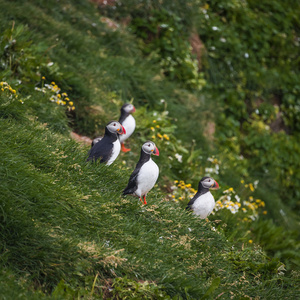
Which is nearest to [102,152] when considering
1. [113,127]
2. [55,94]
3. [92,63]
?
[113,127]

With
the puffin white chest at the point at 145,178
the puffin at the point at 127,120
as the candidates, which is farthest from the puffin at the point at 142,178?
the puffin at the point at 127,120

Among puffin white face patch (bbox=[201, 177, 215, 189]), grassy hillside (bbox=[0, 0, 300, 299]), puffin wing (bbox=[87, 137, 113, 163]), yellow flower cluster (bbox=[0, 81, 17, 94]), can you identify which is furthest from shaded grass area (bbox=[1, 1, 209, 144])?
puffin white face patch (bbox=[201, 177, 215, 189])

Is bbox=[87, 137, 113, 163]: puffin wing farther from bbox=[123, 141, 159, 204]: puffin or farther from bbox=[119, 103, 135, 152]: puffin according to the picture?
bbox=[119, 103, 135, 152]: puffin

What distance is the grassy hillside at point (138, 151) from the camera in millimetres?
3387

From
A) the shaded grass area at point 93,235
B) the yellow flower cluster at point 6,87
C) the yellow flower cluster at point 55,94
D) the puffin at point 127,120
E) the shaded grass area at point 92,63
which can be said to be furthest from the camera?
the shaded grass area at point 92,63

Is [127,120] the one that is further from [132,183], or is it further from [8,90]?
[132,183]

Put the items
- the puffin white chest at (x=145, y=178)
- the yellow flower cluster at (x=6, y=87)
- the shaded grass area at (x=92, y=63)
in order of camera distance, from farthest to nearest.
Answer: the shaded grass area at (x=92, y=63), the yellow flower cluster at (x=6, y=87), the puffin white chest at (x=145, y=178)

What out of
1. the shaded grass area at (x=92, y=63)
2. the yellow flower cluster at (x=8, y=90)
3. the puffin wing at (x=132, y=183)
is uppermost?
the puffin wing at (x=132, y=183)

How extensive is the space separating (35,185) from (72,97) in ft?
11.1

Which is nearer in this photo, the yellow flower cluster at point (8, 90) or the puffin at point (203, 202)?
the puffin at point (203, 202)

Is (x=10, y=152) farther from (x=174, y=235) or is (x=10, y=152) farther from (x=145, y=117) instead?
(x=145, y=117)

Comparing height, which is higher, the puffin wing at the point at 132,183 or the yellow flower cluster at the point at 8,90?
the puffin wing at the point at 132,183

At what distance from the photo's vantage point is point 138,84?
27.0 feet

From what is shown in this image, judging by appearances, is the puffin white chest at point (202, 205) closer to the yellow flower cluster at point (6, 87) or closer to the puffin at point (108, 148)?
the puffin at point (108, 148)
